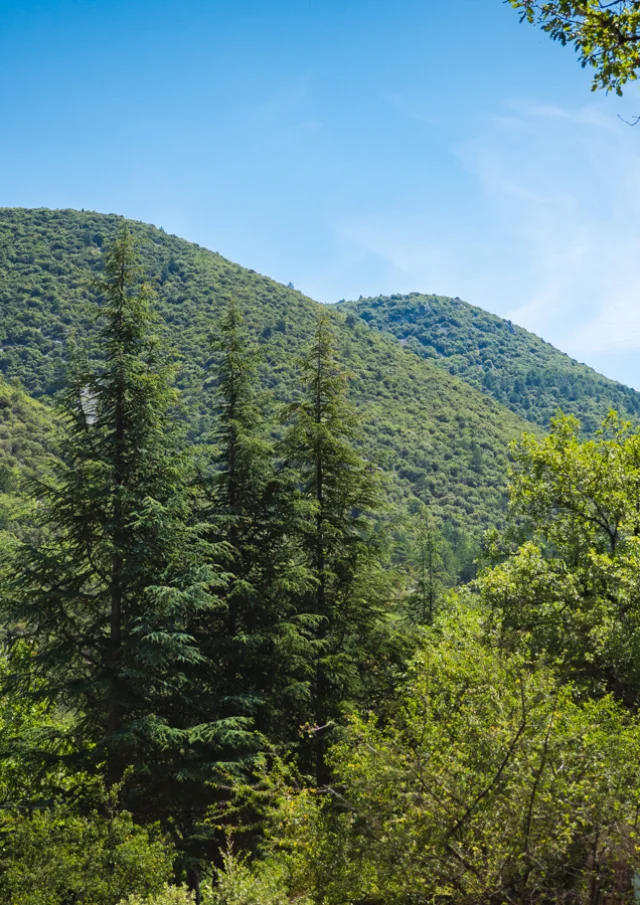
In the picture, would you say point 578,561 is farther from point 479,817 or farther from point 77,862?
point 77,862

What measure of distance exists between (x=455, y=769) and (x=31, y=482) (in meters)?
10.9

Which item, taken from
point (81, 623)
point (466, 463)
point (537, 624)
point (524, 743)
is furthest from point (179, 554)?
point (466, 463)

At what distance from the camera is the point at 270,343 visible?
11562cm

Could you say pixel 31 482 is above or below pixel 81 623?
above

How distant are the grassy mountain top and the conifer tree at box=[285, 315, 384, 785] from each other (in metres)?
80.3

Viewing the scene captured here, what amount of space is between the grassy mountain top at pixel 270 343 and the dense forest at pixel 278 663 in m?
81.5

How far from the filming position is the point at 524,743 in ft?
24.6

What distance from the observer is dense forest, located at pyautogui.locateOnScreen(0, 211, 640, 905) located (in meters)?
7.71

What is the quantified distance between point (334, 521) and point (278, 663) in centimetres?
401

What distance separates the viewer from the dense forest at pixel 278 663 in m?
7.71

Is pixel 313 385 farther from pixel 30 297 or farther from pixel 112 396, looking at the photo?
pixel 30 297

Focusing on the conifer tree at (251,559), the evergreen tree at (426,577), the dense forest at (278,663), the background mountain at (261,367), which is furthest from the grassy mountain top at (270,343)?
the dense forest at (278,663)

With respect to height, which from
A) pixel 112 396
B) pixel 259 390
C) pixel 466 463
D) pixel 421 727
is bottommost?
pixel 421 727

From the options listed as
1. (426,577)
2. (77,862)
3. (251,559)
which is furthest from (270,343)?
(77,862)
